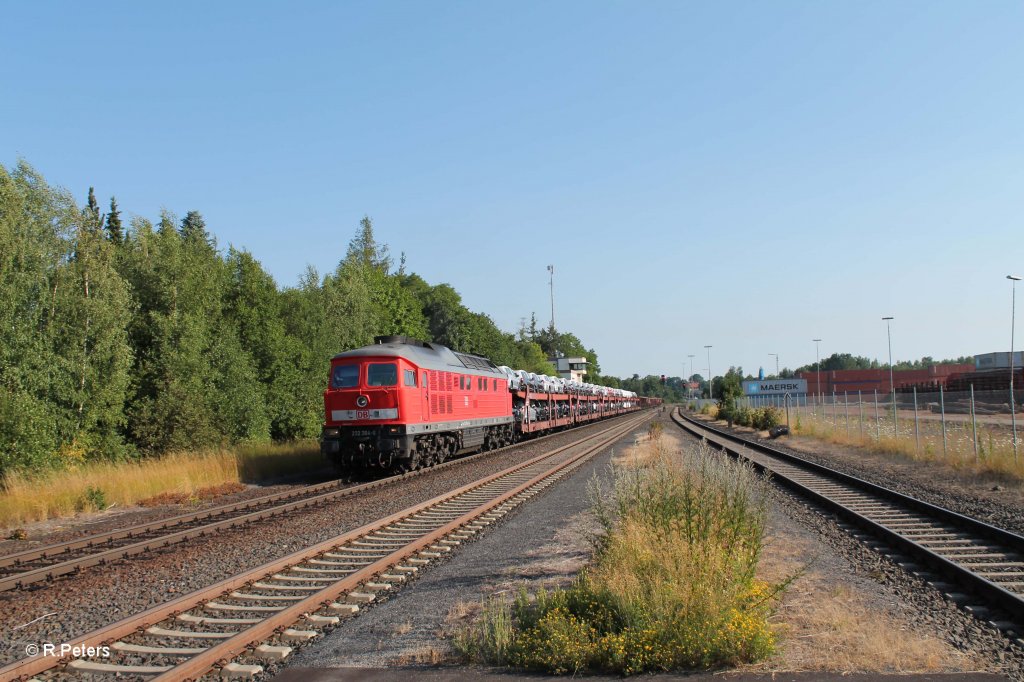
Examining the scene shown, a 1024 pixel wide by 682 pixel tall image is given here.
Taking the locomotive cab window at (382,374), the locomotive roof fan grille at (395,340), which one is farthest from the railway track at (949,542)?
the locomotive roof fan grille at (395,340)

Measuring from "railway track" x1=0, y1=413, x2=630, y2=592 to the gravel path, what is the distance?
29 cm

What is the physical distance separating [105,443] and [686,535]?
22014 mm

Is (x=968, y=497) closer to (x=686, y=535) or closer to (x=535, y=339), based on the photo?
(x=686, y=535)

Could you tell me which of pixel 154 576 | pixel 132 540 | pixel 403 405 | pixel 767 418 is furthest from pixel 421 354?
pixel 767 418

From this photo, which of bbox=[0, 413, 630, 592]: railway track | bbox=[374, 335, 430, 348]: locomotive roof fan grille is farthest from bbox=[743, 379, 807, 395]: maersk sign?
bbox=[0, 413, 630, 592]: railway track

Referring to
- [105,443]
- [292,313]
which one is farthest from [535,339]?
[105,443]

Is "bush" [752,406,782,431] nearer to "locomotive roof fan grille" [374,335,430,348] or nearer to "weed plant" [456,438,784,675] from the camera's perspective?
"locomotive roof fan grille" [374,335,430,348]

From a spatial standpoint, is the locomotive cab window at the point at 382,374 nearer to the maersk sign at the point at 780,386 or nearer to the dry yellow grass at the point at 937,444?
the dry yellow grass at the point at 937,444

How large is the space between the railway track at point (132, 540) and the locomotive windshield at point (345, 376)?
427 centimetres

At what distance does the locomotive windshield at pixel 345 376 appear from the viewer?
20812mm

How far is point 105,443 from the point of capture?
941 inches

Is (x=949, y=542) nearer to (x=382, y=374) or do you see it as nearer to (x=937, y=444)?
(x=382, y=374)

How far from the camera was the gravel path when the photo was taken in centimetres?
712

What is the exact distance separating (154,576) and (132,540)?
2.97 metres
